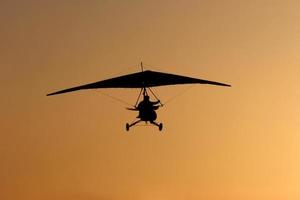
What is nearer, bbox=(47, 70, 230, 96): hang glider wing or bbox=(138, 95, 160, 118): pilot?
bbox=(138, 95, 160, 118): pilot

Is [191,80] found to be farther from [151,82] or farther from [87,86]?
[87,86]

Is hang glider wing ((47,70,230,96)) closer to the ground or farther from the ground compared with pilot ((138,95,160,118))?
farther from the ground

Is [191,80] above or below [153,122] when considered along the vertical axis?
above

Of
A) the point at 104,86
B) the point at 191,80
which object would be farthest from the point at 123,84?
the point at 191,80

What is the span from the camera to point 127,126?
4738cm

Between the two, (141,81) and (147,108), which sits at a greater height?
(141,81)

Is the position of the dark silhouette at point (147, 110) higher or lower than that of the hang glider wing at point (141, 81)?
lower

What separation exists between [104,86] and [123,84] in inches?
51.7

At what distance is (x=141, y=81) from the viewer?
156ft

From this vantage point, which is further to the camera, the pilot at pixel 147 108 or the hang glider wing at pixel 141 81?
the hang glider wing at pixel 141 81

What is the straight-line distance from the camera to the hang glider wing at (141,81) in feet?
154

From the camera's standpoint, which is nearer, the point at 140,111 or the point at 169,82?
the point at 140,111

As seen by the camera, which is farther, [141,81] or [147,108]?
[141,81]

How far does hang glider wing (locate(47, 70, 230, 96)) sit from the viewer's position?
47031mm
